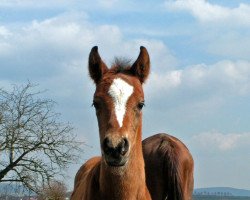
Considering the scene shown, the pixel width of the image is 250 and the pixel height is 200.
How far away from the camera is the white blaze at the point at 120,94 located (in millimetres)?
5801

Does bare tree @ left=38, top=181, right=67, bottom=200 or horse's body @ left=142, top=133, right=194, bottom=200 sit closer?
horse's body @ left=142, top=133, right=194, bottom=200

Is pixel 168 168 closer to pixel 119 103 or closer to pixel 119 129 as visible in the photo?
pixel 119 103

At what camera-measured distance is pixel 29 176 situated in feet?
93.8

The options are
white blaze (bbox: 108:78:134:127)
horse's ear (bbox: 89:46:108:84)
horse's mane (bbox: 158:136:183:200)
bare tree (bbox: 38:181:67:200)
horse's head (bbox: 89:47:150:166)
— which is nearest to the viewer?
horse's head (bbox: 89:47:150:166)

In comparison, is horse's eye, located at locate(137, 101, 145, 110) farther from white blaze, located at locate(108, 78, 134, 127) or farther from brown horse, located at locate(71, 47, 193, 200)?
white blaze, located at locate(108, 78, 134, 127)

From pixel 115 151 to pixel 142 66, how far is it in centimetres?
167

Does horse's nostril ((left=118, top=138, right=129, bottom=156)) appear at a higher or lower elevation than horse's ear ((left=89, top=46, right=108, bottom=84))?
lower

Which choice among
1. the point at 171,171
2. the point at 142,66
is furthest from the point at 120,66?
the point at 171,171

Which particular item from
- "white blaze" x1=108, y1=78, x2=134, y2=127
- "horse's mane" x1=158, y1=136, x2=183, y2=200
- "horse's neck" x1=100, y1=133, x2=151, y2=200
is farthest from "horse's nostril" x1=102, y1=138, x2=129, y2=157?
"horse's mane" x1=158, y1=136, x2=183, y2=200

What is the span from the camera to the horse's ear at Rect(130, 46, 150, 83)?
671 cm

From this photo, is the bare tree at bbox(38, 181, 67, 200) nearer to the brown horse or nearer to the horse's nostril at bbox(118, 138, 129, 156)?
the brown horse

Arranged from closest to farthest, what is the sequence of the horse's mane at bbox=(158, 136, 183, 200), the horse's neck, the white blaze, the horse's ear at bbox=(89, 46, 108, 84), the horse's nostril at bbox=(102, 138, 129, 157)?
the horse's nostril at bbox=(102, 138, 129, 157) < the white blaze < the horse's neck < the horse's ear at bbox=(89, 46, 108, 84) < the horse's mane at bbox=(158, 136, 183, 200)

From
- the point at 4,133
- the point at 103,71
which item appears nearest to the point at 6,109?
the point at 4,133

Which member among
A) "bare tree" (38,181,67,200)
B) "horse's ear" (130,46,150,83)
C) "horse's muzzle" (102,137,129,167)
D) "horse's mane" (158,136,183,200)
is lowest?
"bare tree" (38,181,67,200)
